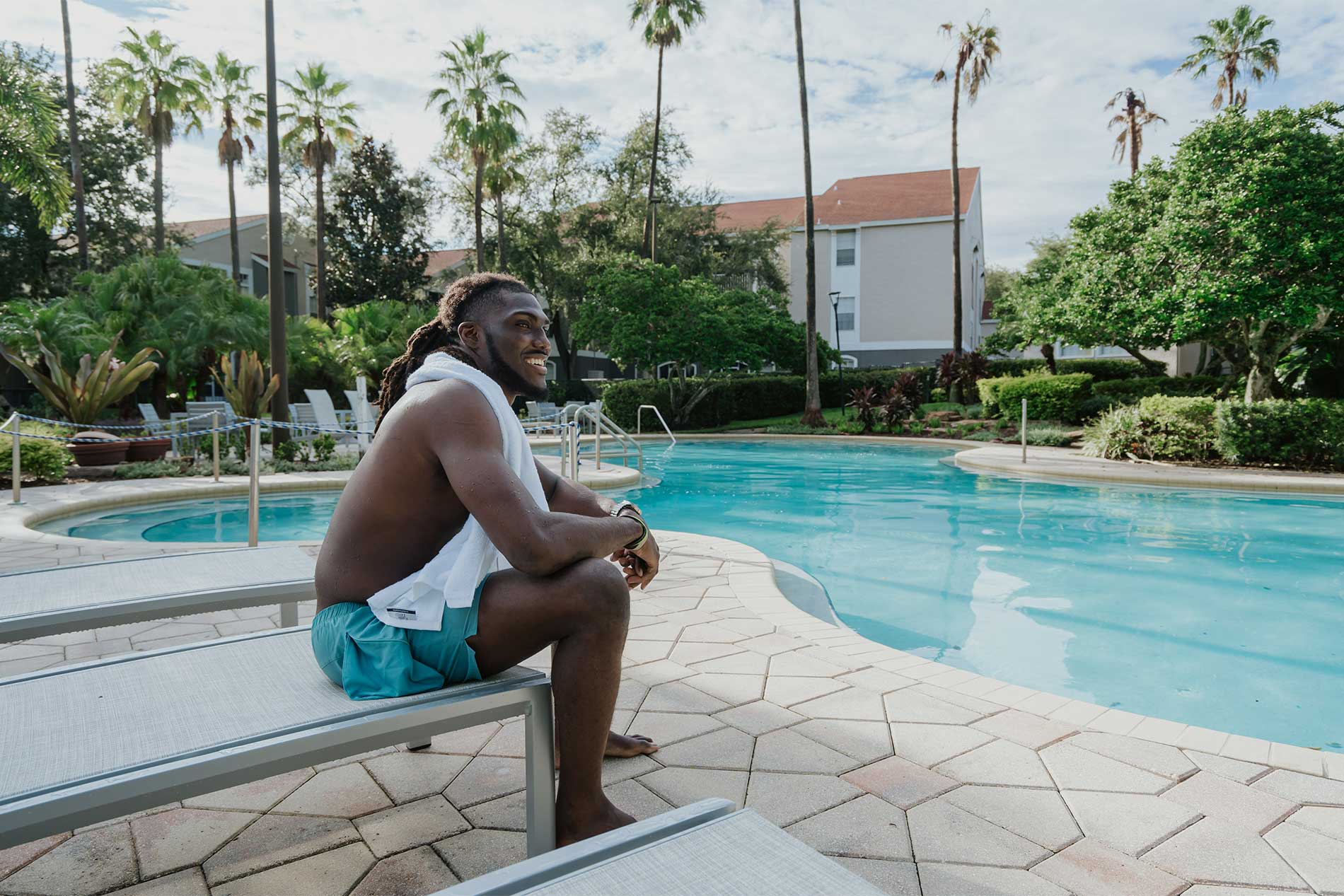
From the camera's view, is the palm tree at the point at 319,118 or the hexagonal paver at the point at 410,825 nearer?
the hexagonal paver at the point at 410,825

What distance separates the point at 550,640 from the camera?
179cm

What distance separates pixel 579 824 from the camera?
1.83 meters

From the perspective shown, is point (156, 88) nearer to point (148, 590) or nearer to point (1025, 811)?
point (148, 590)

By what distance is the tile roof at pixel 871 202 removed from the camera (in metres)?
34.0

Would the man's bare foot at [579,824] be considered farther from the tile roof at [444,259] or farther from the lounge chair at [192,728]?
the tile roof at [444,259]

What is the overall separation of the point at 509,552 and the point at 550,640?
9.4 inches

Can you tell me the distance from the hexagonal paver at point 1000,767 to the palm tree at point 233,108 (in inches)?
1063

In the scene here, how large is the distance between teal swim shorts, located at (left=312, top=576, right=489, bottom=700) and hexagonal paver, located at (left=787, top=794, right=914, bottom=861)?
1010 mm

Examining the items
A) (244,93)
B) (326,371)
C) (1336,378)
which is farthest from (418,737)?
(244,93)

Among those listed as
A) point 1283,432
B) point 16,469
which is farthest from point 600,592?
point 1283,432

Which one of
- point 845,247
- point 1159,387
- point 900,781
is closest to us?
point 900,781

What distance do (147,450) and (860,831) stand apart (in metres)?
13.2

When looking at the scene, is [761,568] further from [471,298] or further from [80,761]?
[80,761]

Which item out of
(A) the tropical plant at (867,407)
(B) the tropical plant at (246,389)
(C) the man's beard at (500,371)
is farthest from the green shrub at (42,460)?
(A) the tropical plant at (867,407)
